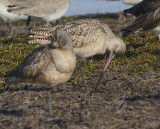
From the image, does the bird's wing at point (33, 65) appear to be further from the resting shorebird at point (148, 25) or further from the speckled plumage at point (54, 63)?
the resting shorebird at point (148, 25)

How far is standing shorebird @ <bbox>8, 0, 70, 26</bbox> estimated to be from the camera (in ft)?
34.3

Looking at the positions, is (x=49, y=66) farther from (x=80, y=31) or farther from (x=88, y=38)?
(x=80, y=31)

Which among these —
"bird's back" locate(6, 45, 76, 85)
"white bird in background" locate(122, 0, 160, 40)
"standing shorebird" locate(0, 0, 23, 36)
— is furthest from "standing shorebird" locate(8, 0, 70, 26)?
"bird's back" locate(6, 45, 76, 85)

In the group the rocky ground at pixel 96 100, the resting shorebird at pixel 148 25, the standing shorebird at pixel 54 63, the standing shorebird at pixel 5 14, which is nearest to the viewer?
the rocky ground at pixel 96 100

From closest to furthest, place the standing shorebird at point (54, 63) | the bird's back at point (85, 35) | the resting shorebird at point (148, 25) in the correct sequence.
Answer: the standing shorebird at point (54, 63) → the bird's back at point (85, 35) → the resting shorebird at point (148, 25)

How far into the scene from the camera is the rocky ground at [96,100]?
396cm

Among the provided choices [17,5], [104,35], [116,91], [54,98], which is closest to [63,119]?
[54,98]

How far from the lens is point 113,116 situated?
4.05 meters

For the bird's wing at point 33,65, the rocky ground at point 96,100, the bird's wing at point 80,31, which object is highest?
the bird's wing at point 80,31

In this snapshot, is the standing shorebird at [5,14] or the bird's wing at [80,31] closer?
the bird's wing at [80,31]

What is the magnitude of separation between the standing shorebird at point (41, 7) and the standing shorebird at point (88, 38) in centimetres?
474

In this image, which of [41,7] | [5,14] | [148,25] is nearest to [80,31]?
[148,25]

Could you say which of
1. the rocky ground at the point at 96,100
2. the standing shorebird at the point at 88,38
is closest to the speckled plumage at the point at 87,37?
the standing shorebird at the point at 88,38

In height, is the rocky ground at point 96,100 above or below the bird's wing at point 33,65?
below
